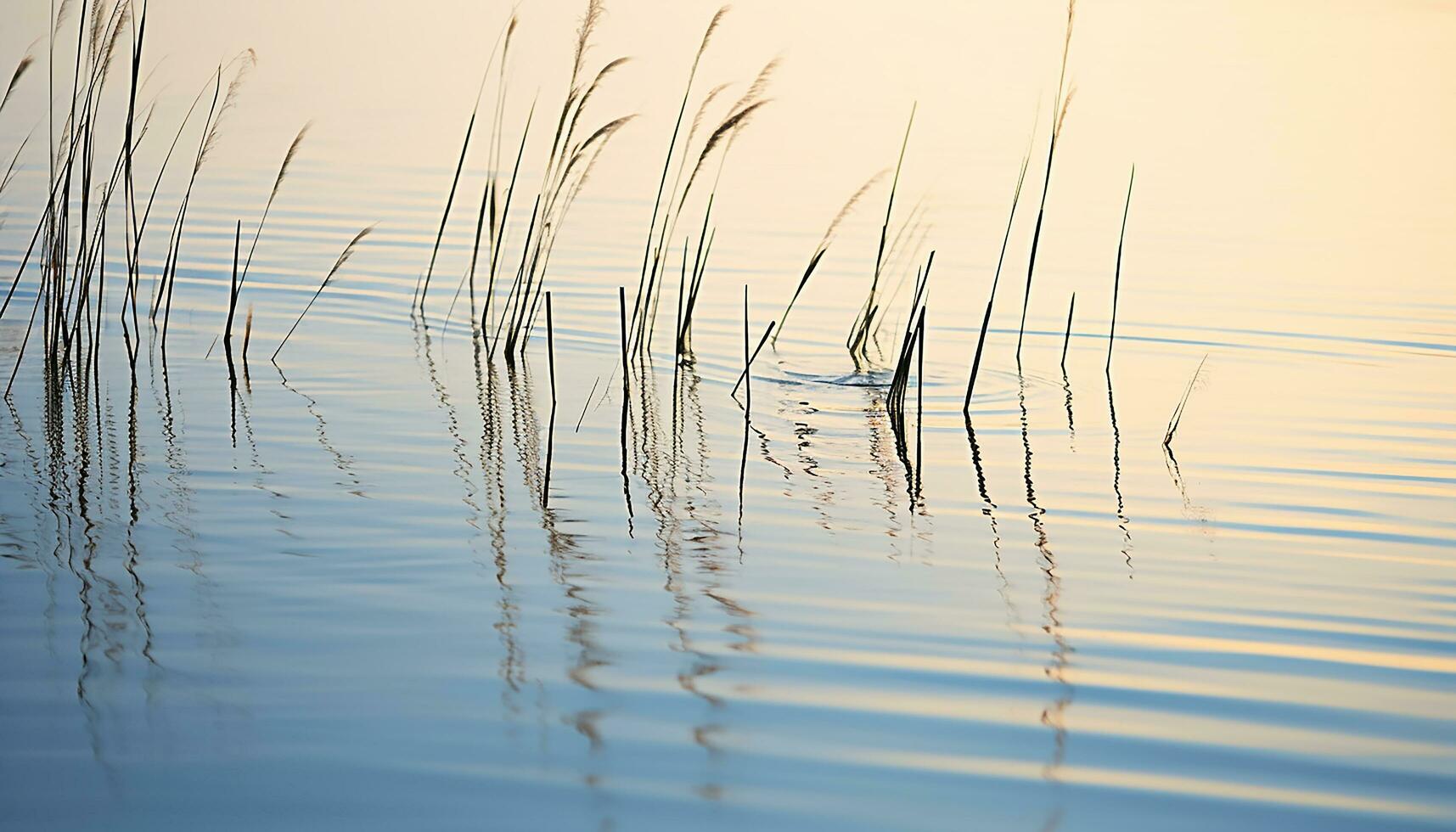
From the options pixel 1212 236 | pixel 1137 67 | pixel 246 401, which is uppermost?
pixel 1137 67

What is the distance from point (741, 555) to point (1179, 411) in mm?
2186

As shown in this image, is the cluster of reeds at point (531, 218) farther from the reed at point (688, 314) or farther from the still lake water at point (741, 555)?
the reed at point (688, 314)

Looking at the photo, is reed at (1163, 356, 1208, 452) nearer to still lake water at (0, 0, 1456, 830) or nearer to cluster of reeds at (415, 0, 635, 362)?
still lake water at (0, 0, 1456, 830)

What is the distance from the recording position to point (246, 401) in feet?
15.9

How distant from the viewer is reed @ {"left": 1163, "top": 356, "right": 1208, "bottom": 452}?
16.4 ft

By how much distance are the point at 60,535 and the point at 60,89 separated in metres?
9.31

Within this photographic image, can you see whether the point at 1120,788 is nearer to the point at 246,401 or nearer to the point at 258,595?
the point at 258,595

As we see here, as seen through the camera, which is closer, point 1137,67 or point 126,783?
point 126,783

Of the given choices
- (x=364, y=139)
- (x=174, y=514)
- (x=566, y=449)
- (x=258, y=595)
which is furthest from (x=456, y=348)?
(x=364, y=139)

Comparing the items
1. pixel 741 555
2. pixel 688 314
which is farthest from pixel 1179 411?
pixel 741 555

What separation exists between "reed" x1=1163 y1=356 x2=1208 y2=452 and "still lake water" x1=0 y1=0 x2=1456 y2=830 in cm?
3

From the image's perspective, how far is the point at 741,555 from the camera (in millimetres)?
3576

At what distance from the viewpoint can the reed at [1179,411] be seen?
197 inches

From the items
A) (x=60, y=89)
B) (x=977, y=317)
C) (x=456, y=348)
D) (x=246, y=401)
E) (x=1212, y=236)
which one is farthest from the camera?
(x=60, y=89)
